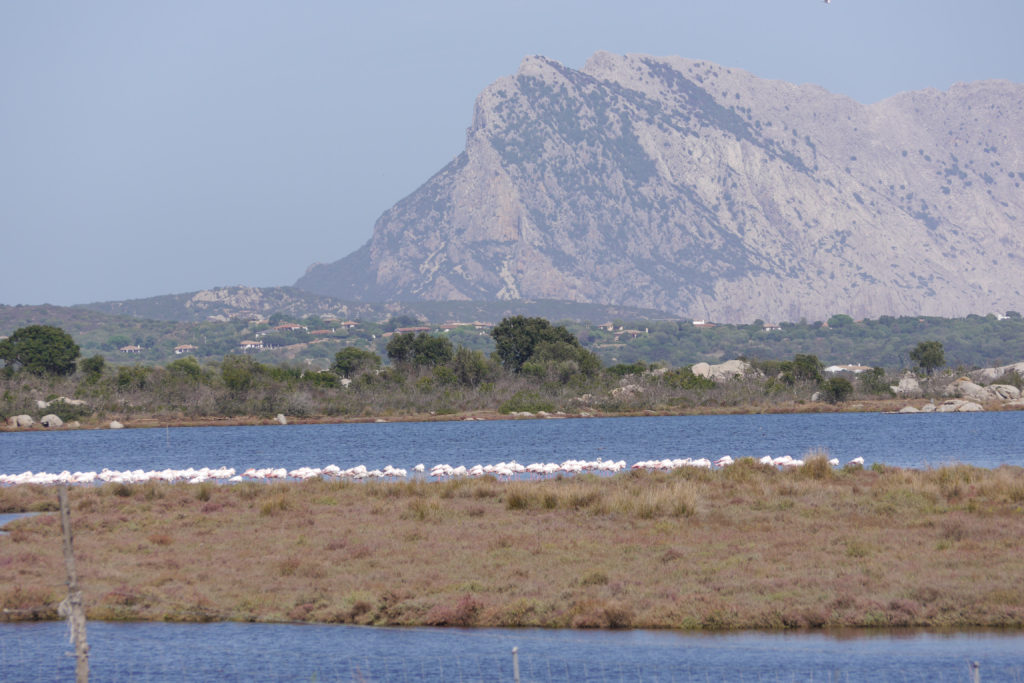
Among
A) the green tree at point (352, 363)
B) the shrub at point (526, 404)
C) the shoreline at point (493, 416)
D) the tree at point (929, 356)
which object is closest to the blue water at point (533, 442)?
the shrub at point (526, 404)

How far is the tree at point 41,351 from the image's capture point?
417 ft

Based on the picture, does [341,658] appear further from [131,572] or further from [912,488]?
[912,488]

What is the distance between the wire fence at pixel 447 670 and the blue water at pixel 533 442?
32862 millimetres

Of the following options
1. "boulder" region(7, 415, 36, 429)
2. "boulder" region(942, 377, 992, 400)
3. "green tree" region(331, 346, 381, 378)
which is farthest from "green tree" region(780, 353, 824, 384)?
"boulder" region(7, 415, 36, 429)

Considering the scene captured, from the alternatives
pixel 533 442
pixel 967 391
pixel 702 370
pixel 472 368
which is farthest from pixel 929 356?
pixel 533 442

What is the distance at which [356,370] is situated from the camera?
139m

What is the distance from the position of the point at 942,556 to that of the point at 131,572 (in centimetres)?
1766

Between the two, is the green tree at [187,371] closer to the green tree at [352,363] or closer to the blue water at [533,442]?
the green tree at [352,363]

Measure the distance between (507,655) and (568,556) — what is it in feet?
20.6

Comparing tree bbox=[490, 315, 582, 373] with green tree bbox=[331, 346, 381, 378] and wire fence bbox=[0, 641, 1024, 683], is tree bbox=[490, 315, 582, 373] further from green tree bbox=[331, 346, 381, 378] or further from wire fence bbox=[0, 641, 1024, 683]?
wire fence bbox=[0, 641, 1024, 683]

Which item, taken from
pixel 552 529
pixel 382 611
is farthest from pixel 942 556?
pixel 382 611

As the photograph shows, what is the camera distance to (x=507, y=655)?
20.6 metres

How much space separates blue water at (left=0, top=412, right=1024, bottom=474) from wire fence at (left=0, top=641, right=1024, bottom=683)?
32862 mm

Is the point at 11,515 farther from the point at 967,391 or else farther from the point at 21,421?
the point at 967,391
